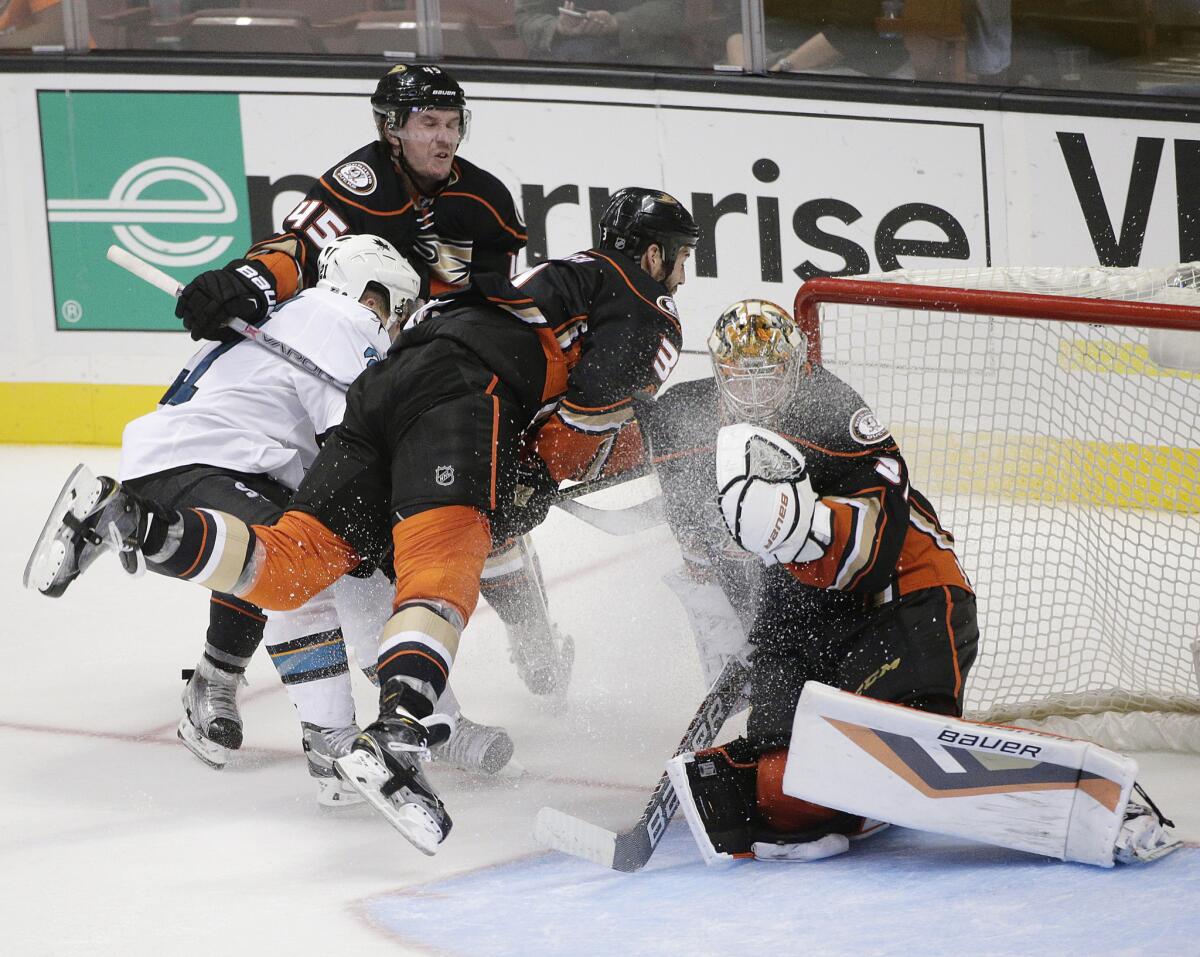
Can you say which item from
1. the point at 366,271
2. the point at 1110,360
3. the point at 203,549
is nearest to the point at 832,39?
the point at 1110,360

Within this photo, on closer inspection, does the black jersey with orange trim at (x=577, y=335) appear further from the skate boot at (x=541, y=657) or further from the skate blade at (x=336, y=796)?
the skate blade at (x=336, y=796)

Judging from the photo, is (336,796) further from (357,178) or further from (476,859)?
(357,178)

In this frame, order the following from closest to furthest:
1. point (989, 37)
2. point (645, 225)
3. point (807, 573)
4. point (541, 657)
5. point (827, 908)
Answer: point (827, 908) → point (807, 573) → point (645, 225) → point (541, 657) → point (989, 37)

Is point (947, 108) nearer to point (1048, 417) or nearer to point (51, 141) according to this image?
point (1048, 417)

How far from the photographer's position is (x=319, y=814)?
292 cm

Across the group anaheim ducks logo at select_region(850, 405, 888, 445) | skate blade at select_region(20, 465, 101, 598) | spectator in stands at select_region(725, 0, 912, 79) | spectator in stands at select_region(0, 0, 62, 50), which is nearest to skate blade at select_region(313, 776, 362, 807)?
skate blade at select_region(20, 465, 101, 598)

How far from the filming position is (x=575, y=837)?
2602 mm

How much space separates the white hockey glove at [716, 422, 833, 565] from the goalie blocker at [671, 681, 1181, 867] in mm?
222

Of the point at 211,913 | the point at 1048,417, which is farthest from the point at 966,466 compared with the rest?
the point at 211,913

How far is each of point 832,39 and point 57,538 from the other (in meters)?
3.28

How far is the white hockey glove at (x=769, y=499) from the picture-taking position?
240 centimetres

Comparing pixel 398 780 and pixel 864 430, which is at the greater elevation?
pixel 864 430

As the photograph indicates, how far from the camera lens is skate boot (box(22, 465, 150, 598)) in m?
2.59

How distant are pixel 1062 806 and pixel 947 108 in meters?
2.95
